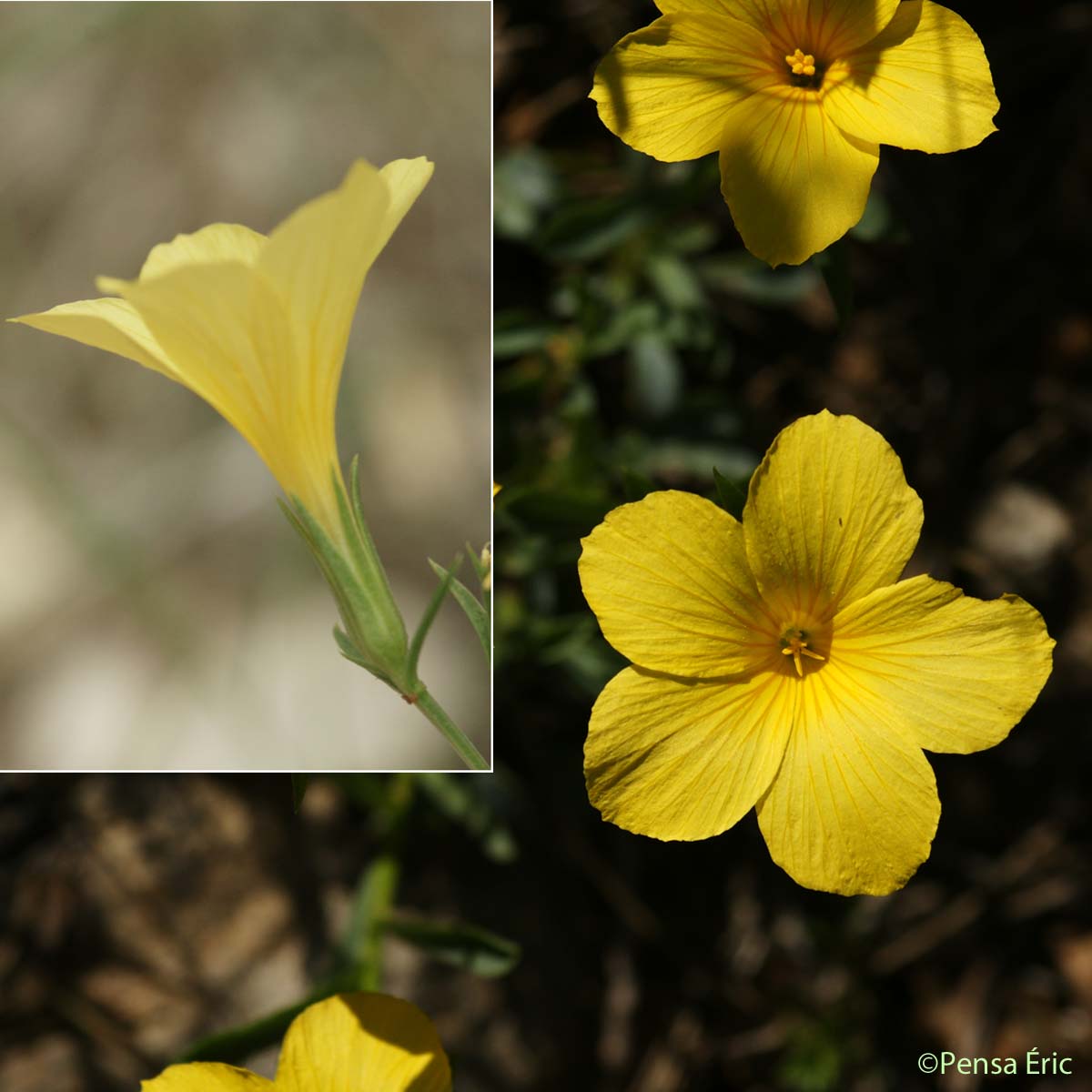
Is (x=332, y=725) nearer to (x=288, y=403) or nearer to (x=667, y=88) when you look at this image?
(x=288, y=403)

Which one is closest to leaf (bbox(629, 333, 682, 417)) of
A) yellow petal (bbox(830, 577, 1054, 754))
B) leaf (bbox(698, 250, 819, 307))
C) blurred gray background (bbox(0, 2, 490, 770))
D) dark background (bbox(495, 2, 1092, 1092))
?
dark background (bbox(495, 2, 1092, 1092))

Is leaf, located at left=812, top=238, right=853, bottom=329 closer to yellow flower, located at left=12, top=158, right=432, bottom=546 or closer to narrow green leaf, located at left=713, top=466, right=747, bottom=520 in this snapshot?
narrow green leaf, located at left=713, top=466, right=747, bottom=520

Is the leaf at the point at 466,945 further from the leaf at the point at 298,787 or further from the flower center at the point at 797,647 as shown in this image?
the flower center at the point at 797,647

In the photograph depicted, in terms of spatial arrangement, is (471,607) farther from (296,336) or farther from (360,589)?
(296,336)

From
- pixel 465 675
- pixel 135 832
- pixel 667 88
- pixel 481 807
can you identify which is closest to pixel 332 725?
pixel 465 675

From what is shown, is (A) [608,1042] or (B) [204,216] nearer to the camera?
(B) [204,216]

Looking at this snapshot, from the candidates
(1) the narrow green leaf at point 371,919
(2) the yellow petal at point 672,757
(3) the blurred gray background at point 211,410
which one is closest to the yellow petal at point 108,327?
(3) the blurred gray background at point 211,410

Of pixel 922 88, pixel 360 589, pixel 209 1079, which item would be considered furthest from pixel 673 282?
pixel 209 1079
